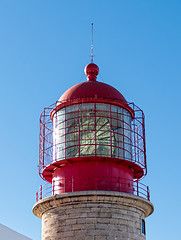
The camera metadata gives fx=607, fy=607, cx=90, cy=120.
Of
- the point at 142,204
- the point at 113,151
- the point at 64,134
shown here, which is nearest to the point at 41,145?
the point at 64,134

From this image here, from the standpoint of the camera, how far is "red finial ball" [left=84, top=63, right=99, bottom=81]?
23.0 metres

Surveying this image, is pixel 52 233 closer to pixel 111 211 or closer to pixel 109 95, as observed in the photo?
pixel 111 211

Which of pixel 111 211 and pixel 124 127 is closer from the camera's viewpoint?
pixel 111 211

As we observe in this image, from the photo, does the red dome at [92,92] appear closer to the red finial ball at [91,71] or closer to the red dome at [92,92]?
the red dome at [92,92]

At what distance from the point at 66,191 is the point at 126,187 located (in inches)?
82.9

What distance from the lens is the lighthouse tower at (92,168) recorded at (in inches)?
795

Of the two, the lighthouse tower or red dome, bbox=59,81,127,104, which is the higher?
red dome, bbox=59,81,127,104

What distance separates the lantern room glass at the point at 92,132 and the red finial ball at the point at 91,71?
180 cm

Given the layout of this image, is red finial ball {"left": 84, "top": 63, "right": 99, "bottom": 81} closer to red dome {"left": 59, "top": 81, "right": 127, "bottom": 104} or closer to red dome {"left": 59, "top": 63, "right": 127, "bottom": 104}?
red dome {"left": 59, "top": 63, "right": 127, "bottom": 104}

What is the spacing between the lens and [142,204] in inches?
832
